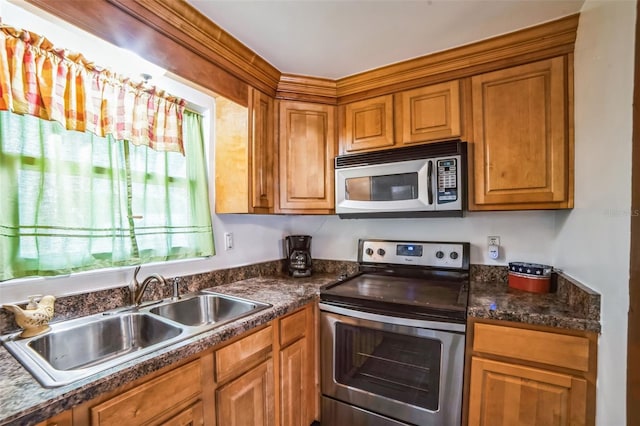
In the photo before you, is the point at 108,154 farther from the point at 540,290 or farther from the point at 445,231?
the point at 540,290

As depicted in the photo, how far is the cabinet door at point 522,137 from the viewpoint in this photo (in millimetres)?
1430

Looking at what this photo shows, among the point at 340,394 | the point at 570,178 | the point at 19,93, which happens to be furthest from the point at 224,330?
the point at 570,178

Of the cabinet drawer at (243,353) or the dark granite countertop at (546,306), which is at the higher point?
the dark granite countertop at (546,306)

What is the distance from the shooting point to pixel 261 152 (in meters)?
1.81

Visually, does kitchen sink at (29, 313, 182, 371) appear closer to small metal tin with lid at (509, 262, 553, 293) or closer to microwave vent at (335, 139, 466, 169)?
microwave vent at (335, 139, 466, 169)

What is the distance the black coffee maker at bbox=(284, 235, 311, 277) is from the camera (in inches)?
83.5

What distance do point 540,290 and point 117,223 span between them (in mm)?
2178

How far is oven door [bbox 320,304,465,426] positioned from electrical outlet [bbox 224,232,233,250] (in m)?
0.75

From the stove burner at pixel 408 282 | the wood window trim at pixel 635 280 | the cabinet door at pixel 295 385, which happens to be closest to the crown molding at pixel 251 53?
the wood window trim at pixel 635 280

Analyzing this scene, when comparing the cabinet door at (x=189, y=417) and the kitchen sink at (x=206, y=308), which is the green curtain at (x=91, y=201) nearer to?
the kitchen sink at (x=206, y=308)

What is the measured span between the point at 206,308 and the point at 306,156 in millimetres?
1121

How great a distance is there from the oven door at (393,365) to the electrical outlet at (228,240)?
75 cm

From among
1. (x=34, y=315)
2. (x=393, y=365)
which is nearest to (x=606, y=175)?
(x=393, y=365)

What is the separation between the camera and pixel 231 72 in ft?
5.24
